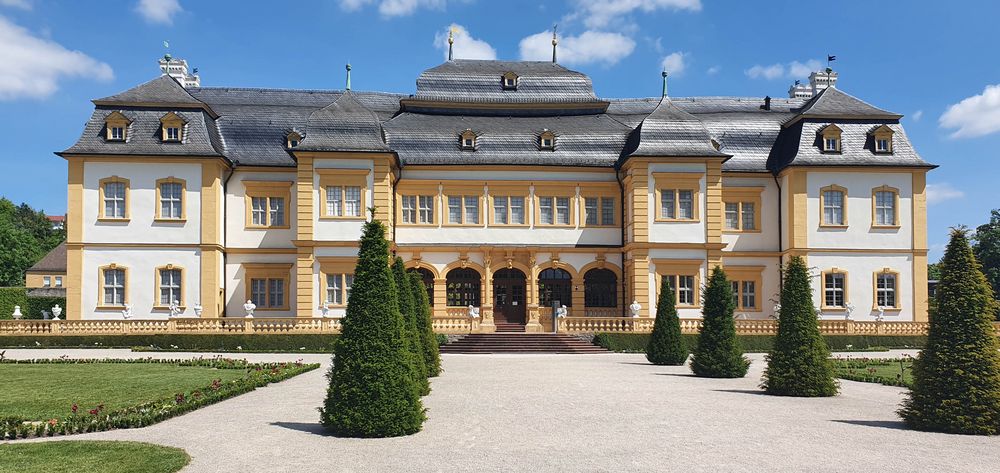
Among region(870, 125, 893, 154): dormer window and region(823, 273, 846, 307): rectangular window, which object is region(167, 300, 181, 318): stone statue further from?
region(870, 125, 893, 154): dormer window

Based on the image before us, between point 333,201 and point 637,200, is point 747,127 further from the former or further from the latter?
point 333,201

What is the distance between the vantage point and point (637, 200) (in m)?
33.8

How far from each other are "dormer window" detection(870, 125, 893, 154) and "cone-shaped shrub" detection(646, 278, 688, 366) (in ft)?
51.6

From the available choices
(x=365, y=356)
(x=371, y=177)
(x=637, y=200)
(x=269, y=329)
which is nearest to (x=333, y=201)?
(x=371, y=177)

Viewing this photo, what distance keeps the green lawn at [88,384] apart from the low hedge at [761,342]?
14.4m

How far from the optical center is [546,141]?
3628 cm

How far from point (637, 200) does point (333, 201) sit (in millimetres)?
12392

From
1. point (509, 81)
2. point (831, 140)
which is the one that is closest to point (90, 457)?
point (509, 81)

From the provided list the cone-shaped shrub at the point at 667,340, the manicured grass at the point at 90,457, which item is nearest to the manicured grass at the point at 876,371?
the cone-shaped shrub at the point at 667,340

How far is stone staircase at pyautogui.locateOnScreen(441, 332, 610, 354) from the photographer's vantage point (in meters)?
30.2

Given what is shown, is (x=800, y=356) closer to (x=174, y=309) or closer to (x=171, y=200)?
(x=174, y=309)

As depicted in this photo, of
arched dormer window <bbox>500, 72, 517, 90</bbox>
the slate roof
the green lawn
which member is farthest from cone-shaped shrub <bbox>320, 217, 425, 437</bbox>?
the slate roof

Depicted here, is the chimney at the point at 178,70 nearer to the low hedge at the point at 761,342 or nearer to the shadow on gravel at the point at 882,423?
the low hedge at the point at 761,342

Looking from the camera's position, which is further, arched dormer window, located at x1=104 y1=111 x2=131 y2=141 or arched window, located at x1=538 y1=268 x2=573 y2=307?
arched window, located at x1=538 y1=268 x2=573 y2=307
